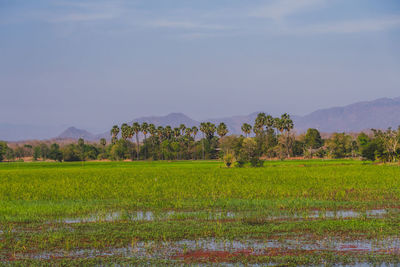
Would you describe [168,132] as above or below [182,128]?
below

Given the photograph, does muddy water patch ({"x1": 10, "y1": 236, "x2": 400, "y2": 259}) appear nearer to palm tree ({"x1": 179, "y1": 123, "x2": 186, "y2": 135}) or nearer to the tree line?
the tree line

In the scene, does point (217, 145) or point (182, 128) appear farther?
point (182, 128)

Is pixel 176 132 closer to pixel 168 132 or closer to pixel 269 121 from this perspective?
pixel 168 132

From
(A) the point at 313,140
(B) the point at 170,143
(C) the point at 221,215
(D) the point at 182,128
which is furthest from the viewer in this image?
(D) the point at 182,128

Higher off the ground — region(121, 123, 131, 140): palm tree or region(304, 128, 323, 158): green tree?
region(121, 123, 131, 140): palm tree

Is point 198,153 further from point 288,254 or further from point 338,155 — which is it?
point 288,254

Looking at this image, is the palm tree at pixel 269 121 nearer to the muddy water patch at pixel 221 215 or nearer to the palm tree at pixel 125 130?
the palm tree at pixel 125 130

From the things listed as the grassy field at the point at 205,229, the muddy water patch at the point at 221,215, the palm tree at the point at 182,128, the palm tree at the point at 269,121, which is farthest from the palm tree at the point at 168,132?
the muddy water patch at the point at 221,215

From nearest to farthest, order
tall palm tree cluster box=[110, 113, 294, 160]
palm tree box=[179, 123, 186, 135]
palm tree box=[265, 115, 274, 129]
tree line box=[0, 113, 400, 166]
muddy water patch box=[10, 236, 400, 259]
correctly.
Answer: muddy water patch box=[10, 236, 400, 259]
tree line box=[0, 113, 400, 166]
tall palm tree cluster box=[110, 113, 294, 160]
palm tree box=[265, 115, 274, 129]
palm tree box=[179, 123, 186, 135]

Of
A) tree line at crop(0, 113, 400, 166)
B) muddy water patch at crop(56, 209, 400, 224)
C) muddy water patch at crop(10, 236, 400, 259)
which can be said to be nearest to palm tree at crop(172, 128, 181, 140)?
tree line at crop(0, 113, 400, 166)

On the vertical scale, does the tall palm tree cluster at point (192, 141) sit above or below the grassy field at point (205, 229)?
above

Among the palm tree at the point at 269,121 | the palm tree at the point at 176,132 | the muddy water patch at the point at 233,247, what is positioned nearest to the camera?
the muddy water patch at the point at 233,247

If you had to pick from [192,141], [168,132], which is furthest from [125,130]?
[192,141]

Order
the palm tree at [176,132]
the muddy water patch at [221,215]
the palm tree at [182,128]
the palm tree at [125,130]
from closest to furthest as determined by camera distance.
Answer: the muddy water patch at [221,215]
the palm tree at [182,128]
the palm tree at [176,132]
the palm tree at [125,130]
